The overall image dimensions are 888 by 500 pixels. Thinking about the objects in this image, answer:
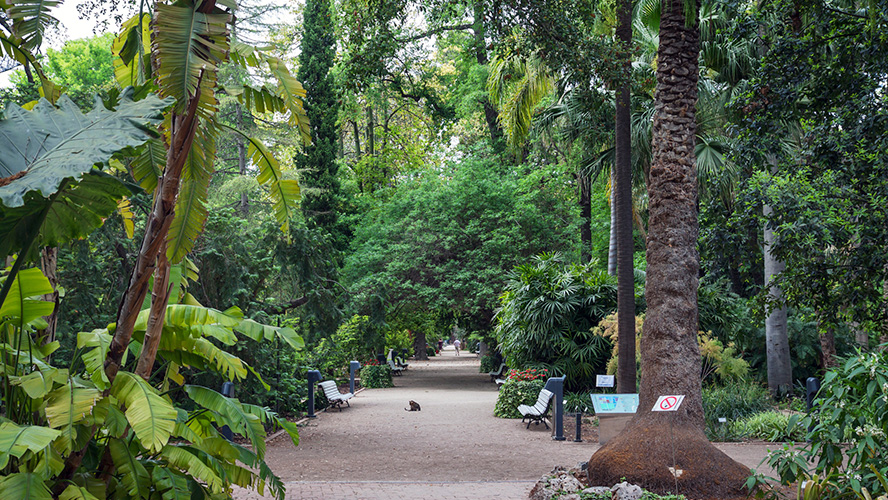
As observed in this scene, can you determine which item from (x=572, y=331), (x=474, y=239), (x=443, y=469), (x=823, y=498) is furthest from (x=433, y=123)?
(x=823, y=498)

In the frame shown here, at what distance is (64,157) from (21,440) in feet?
6.23

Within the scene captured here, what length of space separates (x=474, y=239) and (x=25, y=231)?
Result: 2222 cm

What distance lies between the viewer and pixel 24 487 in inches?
162

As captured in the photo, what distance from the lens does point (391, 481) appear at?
9039 mm

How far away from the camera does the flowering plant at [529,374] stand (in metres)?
17.7

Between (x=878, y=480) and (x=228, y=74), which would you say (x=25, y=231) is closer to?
(x=878, y=480)

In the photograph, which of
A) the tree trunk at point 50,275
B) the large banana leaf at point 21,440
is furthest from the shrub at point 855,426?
the tree trunk at point 50,275

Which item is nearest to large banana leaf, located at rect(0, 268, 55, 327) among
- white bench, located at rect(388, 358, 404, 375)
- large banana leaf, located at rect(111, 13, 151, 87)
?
large banana leaf, located at rect(111, 13, 151, 87)

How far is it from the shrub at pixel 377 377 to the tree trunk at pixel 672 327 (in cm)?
1889

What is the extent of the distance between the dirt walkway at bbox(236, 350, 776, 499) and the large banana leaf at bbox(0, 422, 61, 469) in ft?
14.2

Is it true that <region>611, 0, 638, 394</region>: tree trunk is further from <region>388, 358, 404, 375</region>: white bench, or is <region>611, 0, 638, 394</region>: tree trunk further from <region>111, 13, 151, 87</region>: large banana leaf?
<region>388, 358, 404, 375</region>: white bench

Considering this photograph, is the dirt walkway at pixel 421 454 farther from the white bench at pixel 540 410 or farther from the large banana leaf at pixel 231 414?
the large banana leaf at pixel 231 414

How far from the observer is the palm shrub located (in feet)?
60.0

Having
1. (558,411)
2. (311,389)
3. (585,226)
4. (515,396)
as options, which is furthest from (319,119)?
(558,411)
